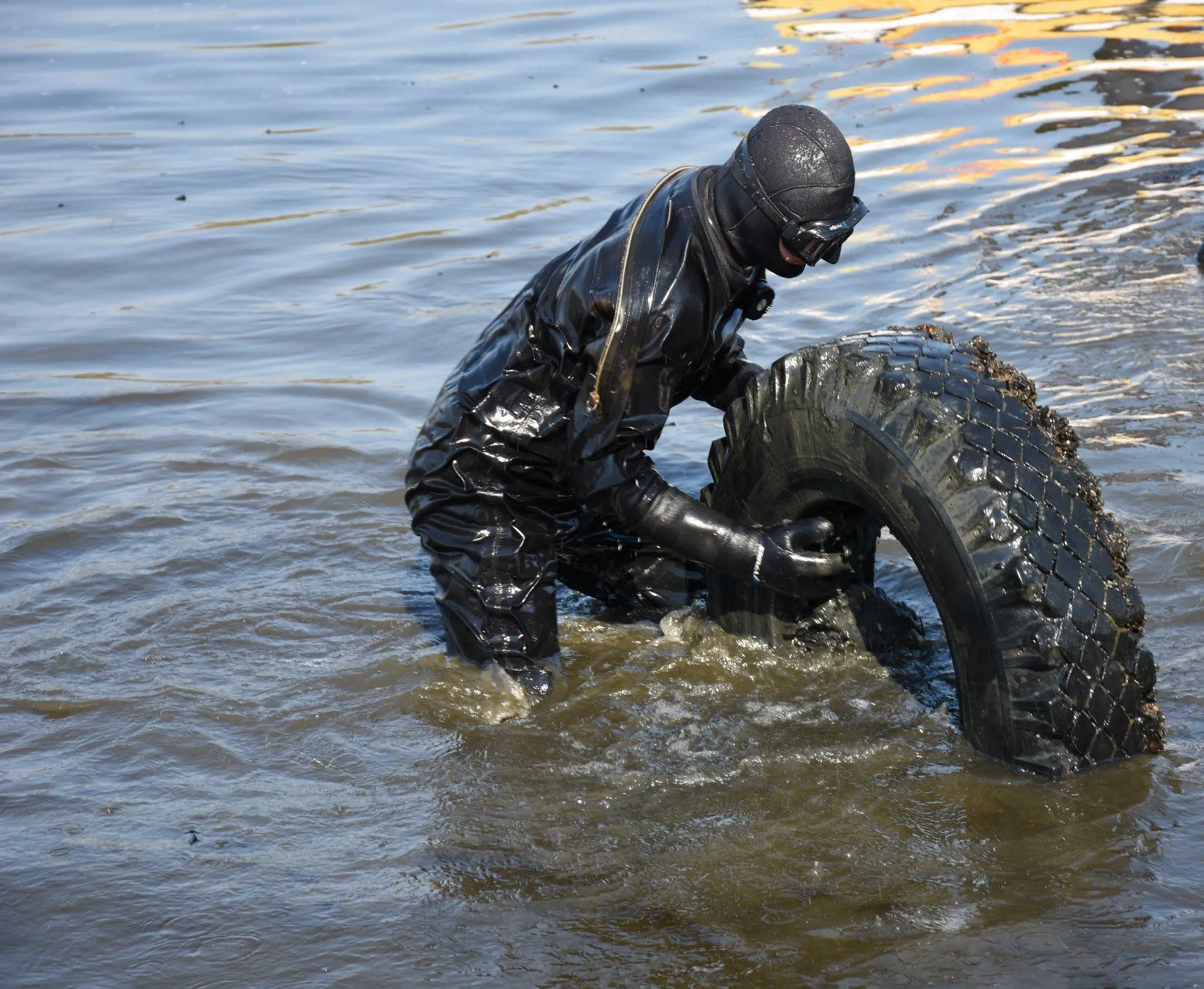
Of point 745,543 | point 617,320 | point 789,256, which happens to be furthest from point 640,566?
point 789,256

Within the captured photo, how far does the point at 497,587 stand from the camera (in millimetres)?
4879

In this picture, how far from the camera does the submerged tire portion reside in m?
3.82

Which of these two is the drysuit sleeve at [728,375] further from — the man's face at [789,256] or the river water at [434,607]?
the river water at [434,607]

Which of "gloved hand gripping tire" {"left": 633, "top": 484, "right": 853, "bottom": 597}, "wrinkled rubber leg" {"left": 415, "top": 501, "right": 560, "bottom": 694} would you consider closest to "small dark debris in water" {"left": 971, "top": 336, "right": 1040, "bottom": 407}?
"gloved hand gripping tire" {"left": 633, "top": 484, "right": 853, "bottom": 597}

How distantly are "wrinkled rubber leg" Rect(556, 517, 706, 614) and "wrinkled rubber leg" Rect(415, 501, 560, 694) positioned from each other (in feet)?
1.19

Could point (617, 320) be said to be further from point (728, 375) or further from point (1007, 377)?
point (1007, 377)

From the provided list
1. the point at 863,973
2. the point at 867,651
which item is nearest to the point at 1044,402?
the point at 867,651

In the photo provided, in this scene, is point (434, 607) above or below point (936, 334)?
below

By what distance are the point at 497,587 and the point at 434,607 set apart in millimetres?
740

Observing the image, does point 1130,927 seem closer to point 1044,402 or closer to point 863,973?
point 863,973

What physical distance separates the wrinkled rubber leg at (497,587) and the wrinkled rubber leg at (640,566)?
361 millimetres

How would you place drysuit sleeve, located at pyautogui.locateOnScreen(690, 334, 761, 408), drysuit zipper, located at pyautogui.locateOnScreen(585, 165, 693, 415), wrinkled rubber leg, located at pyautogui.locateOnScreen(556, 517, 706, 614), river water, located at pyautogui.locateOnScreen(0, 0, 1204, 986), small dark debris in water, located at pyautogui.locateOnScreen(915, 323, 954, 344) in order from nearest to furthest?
river water, located at pyautogui.locateOnScreen(0, 0, 1204, 986) → drysuit zipper, located at pyautogui.locateOnScreen(585, 165, 693, 415) → small dark debris in water, located at pyautogui.locateOnScreen(915, 323, 954, 344) → drysuit sleeve, located at pyautogui.locateOnScreen(690, 334, 761, 408) → wrinkled rubber leg, located at pyautogui.locateOnScreen(556, 517, 706, 614)

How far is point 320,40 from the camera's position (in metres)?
16.2

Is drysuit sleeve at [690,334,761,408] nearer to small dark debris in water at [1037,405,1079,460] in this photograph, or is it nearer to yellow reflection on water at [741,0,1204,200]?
small dark debris in water at [1037,405,1079,460]
